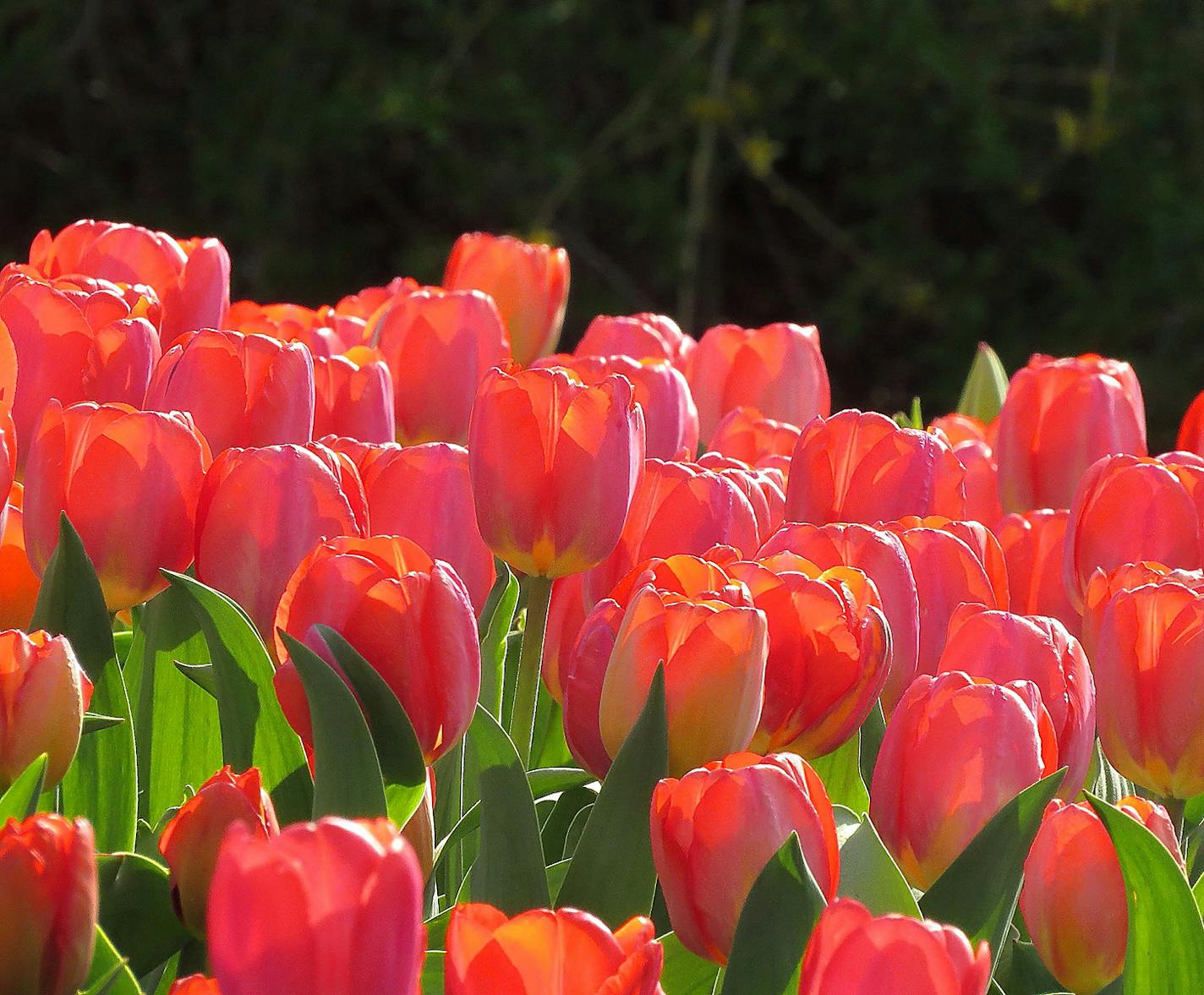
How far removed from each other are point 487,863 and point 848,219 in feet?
13.3

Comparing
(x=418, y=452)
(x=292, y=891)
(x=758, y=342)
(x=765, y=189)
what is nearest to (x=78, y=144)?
(x=765, y=189)

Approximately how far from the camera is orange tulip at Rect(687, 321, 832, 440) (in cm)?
86

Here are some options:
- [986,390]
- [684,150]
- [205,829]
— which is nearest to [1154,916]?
[205,829]

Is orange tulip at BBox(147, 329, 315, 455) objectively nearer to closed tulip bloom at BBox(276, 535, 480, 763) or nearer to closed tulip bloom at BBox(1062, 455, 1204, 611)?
closed tulip bloom at BBox(276, 535, 480, 763)

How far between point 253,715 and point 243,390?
0.49 ft

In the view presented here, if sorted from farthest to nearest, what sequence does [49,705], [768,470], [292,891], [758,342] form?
1. [758,342]
2. [768,470]
3. [49,705]
4. [292,891]

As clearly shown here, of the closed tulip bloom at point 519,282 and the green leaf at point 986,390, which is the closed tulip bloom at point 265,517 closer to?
the closed tulip bloom at point 519,282

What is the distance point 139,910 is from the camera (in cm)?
42

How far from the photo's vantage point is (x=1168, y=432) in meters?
4.02

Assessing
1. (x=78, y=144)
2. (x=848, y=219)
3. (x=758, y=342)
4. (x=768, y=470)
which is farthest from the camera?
(x=848, y=219)

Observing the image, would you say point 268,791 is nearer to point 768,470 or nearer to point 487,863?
point 487,863

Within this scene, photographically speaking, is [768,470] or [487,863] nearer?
[487,863]

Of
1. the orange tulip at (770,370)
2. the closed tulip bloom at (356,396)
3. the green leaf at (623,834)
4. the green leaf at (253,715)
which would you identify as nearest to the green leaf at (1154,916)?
the green leaf at (623,834)

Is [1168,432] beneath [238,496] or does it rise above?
beneath
